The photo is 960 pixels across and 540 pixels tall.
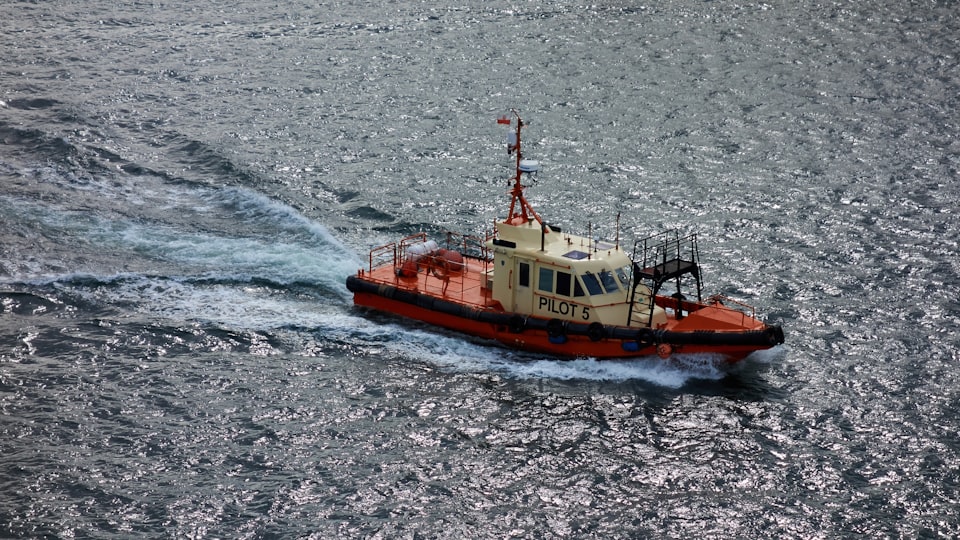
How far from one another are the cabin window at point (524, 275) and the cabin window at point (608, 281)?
6.72 ft

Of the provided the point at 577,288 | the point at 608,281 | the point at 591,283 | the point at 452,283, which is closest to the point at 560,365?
the point at 577,288

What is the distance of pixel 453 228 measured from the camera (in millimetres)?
40406

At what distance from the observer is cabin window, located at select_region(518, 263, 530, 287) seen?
32.7m

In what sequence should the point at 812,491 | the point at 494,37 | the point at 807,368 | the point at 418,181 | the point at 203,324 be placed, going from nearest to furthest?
1. the point at 812,491
2. the point at 807,368
3. the point at 203,324
4. the point at 418,181
5. the point at 494,37

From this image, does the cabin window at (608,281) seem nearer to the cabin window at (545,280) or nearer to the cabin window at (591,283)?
the cabin window at (591,283)

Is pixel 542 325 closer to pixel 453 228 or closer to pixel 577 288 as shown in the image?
pixel 577 288

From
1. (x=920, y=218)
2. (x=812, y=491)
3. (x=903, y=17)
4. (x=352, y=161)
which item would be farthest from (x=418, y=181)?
(x=903, y=17)

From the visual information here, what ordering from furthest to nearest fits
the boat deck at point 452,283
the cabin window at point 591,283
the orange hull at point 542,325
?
the boat deck at point 452,283 → the cabin window at point 591,283 → the orange hull at point 542,325

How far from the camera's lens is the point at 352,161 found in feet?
151

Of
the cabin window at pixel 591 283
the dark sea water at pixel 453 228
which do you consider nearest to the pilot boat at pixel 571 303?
the cabin window at pixel 591 283

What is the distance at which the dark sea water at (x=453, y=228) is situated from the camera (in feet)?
86.6

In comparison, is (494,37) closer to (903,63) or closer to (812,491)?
(903,63)

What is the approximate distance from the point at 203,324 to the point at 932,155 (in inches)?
1097

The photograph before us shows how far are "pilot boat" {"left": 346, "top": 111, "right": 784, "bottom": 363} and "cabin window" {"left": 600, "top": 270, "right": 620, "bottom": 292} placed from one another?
27 millimetres
